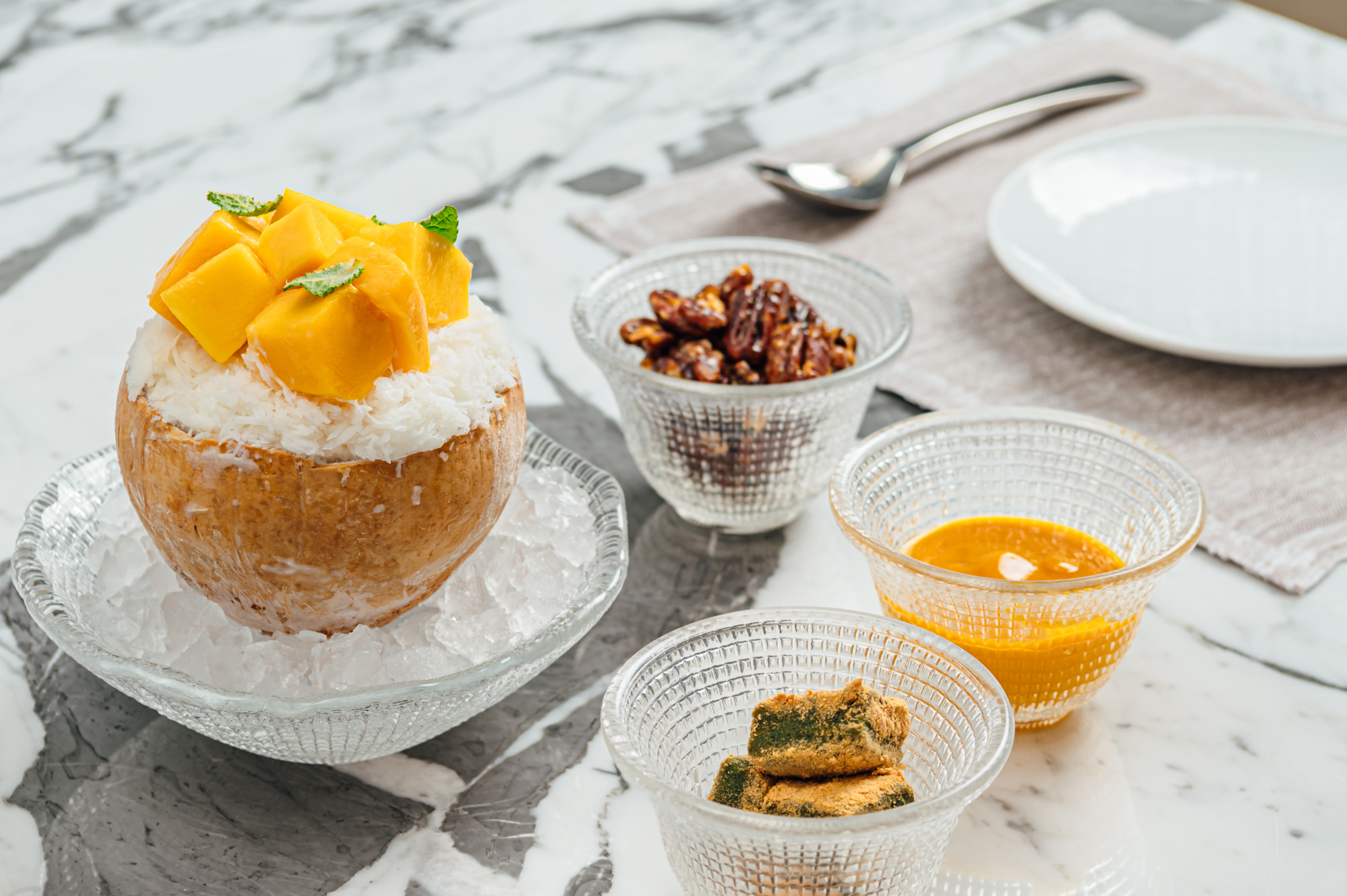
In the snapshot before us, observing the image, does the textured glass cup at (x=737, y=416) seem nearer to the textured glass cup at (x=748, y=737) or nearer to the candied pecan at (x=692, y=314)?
the candied pecan at (x=692, y=314)

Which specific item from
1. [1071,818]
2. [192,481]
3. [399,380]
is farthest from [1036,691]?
[192,481]

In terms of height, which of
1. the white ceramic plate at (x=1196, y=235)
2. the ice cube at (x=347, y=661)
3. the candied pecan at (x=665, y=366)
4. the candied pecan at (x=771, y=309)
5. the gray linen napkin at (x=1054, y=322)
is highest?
the candied pecan at (x=771, y=309)

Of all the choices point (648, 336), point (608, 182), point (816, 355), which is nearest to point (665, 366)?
point (648, 336)

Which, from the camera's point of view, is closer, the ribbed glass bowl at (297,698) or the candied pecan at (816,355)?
the ribbed glass bowl at (297,698)

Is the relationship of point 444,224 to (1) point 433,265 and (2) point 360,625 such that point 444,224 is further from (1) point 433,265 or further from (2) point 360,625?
(2) point 360,625

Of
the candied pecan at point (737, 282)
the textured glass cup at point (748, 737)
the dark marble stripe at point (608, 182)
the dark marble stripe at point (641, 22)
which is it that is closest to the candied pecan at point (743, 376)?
the candied pecan at point (737, 282)

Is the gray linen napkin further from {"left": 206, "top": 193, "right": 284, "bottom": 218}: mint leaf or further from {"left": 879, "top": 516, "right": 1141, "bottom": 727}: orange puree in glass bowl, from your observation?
{"left": 206, "top": 193, "right": 284, "bottom": 218}: mint leaf

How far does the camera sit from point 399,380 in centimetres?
85

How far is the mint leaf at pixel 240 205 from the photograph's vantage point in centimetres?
88

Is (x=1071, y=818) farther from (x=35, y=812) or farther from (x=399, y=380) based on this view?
(x=35, y=812)

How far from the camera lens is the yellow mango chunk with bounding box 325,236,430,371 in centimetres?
82

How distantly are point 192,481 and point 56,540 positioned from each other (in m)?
0.21

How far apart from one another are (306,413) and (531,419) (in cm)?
54

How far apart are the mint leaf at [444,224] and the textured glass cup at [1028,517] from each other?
1.13 feet
